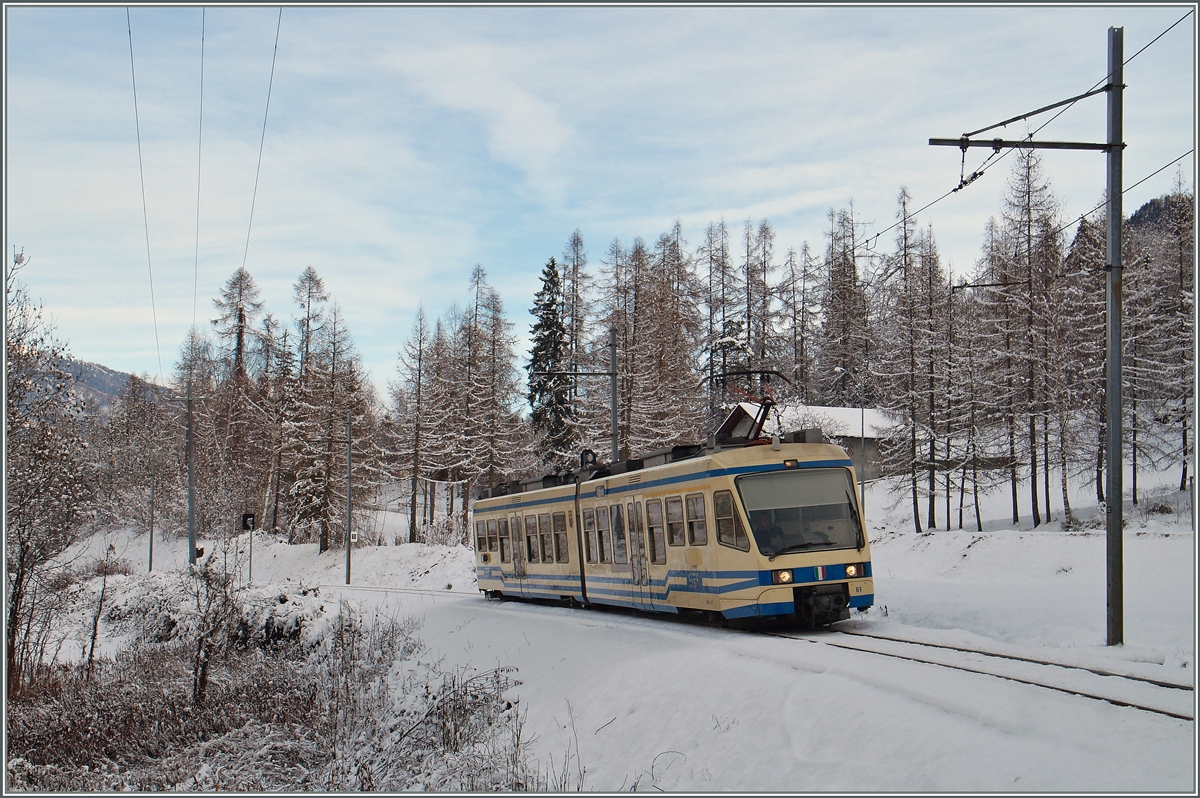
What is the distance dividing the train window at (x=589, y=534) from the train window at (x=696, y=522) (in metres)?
4.00

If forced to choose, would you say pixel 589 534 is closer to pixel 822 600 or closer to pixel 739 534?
pixel 739 534

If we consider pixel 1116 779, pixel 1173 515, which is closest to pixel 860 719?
pixel 1116 779

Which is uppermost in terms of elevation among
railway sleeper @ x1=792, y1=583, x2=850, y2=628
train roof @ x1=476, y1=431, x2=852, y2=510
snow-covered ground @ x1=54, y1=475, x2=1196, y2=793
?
train roof @ x1=476, y1=431, x2=852, y2=510

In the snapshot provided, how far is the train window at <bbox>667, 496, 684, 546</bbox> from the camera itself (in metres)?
15.1

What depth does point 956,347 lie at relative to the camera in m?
39.0

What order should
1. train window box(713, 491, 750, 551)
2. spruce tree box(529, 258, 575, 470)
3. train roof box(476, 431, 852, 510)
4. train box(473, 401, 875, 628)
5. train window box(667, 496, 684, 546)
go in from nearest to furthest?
train box(473, 401, 875, 628) → train window box(713, 491, 750, 551) → train roof box(476, 431, 852, 510) → train window box(667, 496, 684, 546) → spruce tree box(529, 258, 575, 470)

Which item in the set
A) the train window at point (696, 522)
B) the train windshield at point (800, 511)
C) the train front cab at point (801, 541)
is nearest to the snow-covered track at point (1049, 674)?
the train front cab at point (801, 541)

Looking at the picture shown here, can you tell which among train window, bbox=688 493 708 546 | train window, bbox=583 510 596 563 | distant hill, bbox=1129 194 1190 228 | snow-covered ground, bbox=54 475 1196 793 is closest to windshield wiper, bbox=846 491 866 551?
snow-covered ground, bbox=54 475 1196 793

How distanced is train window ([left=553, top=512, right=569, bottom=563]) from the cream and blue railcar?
1.91 meters

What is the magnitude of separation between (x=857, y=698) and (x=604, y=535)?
32.4 feet

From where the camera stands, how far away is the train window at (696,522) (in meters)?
14.4

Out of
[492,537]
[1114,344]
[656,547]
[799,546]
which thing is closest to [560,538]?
[656,547]

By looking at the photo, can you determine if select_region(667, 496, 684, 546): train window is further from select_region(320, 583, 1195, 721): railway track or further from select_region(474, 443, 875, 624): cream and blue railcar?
select_region(320, 583, 1195, 721): railway track

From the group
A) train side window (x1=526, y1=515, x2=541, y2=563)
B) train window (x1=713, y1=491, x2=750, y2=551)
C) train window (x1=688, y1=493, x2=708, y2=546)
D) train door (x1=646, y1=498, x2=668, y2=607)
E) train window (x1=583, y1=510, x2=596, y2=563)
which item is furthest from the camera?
train side window (x1=526, y1=515, x2=541, y2=563)
